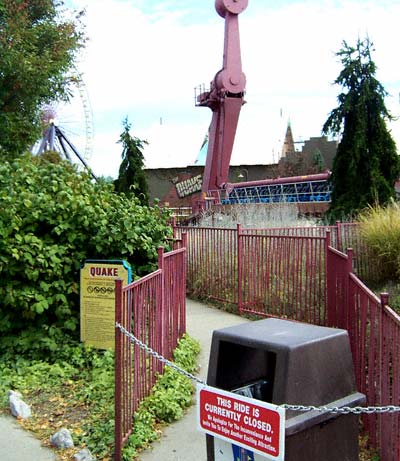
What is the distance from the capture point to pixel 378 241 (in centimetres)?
914

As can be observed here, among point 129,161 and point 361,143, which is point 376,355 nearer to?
point 361,143

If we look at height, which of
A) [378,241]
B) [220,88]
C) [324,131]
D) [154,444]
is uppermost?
[220,88]

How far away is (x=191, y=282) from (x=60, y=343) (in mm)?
4565

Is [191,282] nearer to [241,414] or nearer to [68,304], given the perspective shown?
[68,304]

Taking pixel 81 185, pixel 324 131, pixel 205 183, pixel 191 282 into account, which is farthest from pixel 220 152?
pixel 81 185

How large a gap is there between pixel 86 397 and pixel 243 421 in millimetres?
2549

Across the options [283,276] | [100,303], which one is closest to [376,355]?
[100,303]

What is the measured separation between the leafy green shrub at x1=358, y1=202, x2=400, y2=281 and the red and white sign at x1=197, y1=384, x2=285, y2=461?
256 inches

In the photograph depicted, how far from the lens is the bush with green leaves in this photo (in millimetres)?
5914

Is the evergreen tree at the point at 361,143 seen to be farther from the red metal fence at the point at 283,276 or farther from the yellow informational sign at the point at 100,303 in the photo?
the yellow informational sign at the point at 100,303

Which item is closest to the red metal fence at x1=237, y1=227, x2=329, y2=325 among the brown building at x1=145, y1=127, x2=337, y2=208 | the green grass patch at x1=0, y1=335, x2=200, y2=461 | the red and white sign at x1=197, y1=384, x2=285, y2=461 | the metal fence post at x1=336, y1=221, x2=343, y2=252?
the metal fence post at x1=336, y1=221, x2=343, y2=252

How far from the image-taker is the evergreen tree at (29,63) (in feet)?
33.6

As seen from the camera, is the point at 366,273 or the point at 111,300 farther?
the point at 366,273

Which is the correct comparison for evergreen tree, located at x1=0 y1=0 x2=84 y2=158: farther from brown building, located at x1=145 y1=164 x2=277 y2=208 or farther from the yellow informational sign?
brown building, located at x1=145 y1=164 x2=277 y2=208
